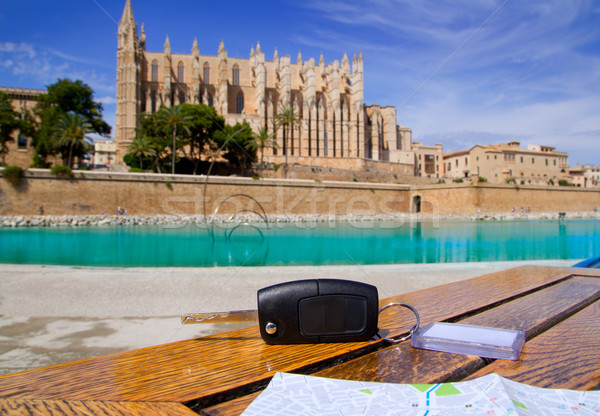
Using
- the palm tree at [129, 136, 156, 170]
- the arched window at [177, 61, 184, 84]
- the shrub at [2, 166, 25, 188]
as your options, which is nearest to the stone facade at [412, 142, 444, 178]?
the arched window at [177, 61, 184, 84]

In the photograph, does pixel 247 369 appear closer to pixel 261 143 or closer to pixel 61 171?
pixel 61 171

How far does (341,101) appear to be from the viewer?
4722 cm

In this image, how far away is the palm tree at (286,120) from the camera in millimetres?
39812

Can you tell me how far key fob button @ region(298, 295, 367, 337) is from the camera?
1.14 meters

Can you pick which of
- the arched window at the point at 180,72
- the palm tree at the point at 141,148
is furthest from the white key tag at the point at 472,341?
the arched window at the point at 180,72

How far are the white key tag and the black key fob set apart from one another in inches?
5.9

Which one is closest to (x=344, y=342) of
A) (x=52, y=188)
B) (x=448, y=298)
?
(x=448, y=298)

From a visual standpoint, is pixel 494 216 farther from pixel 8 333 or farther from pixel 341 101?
pixel 8 333

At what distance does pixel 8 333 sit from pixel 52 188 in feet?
78.1

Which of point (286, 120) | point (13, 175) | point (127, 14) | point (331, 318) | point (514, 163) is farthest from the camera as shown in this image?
point (514, 163)

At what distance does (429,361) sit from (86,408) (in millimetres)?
780

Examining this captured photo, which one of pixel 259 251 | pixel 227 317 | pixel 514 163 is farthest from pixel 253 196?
pixel 514 163

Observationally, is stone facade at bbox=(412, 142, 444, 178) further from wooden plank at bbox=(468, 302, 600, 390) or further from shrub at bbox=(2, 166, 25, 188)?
wooden plank at bbox=(468, 302, 600, 390)

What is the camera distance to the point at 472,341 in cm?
106
